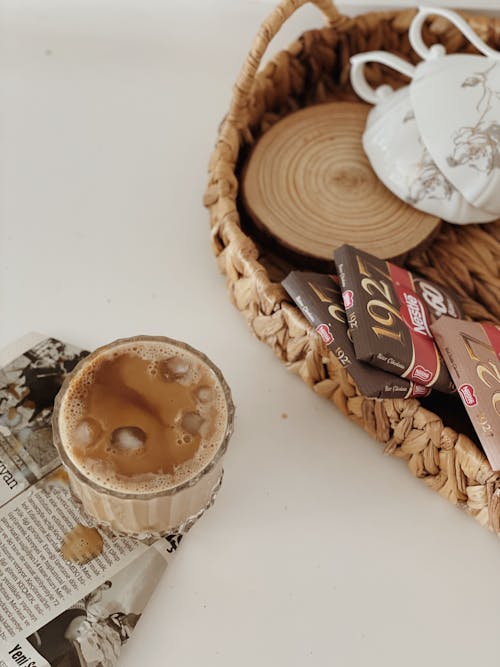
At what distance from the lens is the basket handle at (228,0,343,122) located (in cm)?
86

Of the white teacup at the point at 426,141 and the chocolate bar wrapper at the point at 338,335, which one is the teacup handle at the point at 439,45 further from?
the chocolate bar wrapper at the point at 338,335

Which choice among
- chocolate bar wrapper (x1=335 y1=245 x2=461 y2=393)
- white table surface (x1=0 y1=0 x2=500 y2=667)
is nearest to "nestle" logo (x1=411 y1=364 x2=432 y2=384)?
chocolate bar wrapper (x1=335 y1=245 x2=461 y2=393)

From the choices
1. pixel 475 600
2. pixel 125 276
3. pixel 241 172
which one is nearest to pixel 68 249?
pixel 125 276

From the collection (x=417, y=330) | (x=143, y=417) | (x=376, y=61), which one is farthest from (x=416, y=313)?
(x=376, y=61)

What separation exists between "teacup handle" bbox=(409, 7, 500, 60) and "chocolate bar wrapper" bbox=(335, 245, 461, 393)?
0.88 feet

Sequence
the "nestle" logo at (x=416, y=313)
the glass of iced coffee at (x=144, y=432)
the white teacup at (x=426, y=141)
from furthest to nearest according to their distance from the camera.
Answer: the white teacup at (x=426, y=141), the "nestle" logo at (x=416, y=313), the glass of iced coffee at (x=144, y=432)

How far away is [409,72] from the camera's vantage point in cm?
95

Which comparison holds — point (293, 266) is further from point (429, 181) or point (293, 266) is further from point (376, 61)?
point (376, 61)

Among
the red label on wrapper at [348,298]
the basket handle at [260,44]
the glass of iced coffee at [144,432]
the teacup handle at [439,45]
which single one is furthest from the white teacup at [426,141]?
the glass of iced coffee at [144,432]

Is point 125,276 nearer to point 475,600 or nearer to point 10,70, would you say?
point 10,70

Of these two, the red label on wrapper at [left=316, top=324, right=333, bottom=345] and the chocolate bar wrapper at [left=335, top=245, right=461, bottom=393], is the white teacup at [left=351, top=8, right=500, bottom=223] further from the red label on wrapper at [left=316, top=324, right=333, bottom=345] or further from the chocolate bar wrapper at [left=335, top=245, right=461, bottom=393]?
the red label on wrapper at [left=316, top=324, right=333, bottom=345]

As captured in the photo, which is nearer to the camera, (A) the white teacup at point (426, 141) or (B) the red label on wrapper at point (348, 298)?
(B) the red label on wrapper at point (348, 298)

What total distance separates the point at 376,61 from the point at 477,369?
46cm

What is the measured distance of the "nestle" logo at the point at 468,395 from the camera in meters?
0.74
